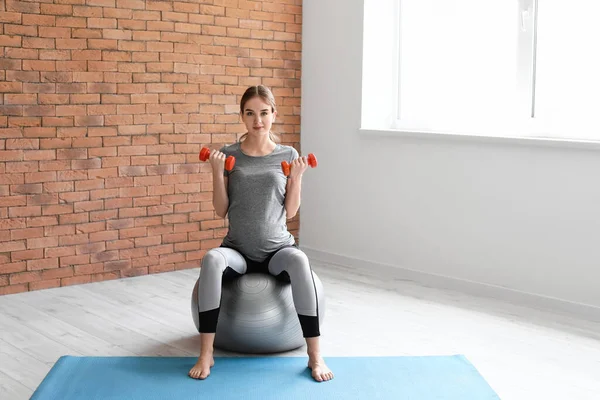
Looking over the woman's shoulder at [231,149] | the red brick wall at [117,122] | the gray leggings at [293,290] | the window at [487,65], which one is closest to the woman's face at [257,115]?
the woman's shoulder at [231,149]

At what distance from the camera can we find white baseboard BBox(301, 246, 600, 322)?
4.23 meters

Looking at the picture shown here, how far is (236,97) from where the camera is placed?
5289mm

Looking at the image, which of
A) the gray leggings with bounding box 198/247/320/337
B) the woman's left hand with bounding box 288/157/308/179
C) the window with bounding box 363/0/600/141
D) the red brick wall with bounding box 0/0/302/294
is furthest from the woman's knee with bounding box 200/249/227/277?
the window with bounding box 363/0/600/141

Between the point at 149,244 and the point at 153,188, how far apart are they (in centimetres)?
34

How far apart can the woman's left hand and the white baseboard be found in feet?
5.47

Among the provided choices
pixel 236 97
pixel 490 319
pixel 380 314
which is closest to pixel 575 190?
pixel 490 319

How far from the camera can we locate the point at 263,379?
10.3 ft

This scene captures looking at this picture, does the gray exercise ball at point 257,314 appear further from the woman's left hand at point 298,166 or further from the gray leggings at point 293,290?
the woman's left hand at point 298,166

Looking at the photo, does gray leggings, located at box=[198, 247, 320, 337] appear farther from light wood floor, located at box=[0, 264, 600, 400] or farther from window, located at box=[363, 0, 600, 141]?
window, located at box=[363, 0, 600, 141]

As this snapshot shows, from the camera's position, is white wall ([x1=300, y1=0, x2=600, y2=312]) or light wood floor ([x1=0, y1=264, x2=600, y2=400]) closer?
light wood floor ([x1=0, y1=264, x2=600, y2=400])

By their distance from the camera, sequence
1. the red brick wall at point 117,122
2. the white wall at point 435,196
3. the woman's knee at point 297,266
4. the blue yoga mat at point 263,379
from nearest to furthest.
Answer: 1. the blue yoga mat at point 263,379
2. the woman's knee at point 297,266
3. the white wall at point 435,196
4. the red brick wall at point 117,122

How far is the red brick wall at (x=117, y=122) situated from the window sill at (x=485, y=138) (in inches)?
34.0

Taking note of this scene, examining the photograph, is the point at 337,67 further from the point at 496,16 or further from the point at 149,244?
the point at 149,244

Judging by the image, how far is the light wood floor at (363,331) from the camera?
3.30 metres
